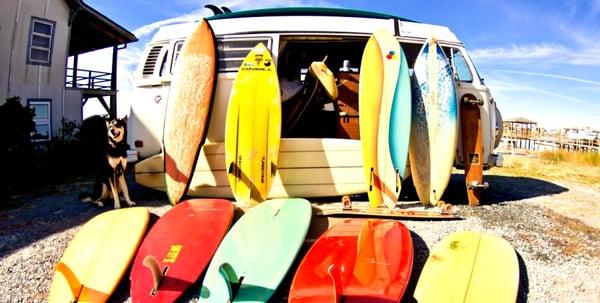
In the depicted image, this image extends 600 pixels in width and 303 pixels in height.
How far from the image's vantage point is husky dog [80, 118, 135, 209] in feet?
14.2

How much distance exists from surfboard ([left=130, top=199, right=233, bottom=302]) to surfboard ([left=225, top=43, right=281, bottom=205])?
456 millimetres

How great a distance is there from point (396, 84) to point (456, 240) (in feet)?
6.94

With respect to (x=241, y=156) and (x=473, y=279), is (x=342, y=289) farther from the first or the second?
(x=241, y=156)

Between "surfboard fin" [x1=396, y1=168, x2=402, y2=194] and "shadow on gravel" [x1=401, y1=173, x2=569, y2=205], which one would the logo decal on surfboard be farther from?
"shadow on gravel" [x1=401, y1=173, x2=569, y2=205]

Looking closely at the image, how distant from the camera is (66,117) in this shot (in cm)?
1107

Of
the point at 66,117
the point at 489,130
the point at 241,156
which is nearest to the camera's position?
the point at 241,156

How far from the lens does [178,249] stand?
3193 mm

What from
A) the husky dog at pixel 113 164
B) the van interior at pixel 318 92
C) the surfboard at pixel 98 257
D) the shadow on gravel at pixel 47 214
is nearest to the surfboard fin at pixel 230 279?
the surfboard at pixel 98 257

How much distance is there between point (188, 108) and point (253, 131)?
91 cm

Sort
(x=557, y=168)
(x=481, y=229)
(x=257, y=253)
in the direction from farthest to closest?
(x=557, y=168) → (x=481, y=229) → (x=257, y=253)

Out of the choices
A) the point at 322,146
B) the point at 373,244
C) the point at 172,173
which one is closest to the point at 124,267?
the point at 172,173

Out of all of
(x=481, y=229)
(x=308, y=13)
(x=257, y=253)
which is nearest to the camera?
(x=257, y=253)

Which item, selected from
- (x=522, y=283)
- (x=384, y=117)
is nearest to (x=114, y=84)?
(x=384, y=117)

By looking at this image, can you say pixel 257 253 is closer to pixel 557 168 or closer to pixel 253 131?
pixel 253 131
